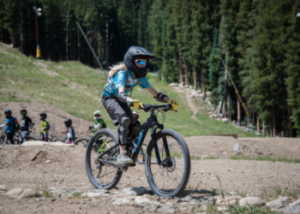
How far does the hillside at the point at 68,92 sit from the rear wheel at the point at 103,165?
16502mm

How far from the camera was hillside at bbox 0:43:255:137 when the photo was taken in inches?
1104

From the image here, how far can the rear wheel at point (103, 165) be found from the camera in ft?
17.9

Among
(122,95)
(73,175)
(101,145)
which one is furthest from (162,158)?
(73,175)

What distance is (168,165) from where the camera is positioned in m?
4.59

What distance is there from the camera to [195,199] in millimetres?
4285

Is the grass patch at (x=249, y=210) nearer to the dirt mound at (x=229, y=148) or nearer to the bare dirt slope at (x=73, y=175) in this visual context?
the bare dirt slope at (x=73, y=175)

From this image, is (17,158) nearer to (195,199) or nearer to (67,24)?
(195,199)

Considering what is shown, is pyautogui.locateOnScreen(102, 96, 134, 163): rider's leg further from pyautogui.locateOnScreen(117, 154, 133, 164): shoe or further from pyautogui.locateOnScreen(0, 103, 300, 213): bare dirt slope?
pyautogui.locateOnScreen(0, 103, 300, 213): bare dirt slope

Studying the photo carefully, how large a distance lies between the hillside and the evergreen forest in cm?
515

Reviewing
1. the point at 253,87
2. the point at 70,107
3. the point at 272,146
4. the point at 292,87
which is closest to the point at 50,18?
the point at 70,107

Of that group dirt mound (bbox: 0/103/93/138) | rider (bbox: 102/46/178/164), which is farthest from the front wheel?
dirt mound (bbox: 0/103/93/138)

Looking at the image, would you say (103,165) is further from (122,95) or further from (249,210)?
(249,210)

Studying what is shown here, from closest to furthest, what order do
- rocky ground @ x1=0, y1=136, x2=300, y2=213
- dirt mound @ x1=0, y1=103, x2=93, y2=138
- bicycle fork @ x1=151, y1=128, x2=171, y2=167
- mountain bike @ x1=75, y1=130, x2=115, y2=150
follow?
rocky ground @ x1=0, y1=136, x2=300, y2=213, bicycle fork @ x1=151, y1=128, x2=171, y2=167, mountain bike @ x1=75, y1=130, x2=115, y2=150, dirt mound @ x1=0, y1=103, x2=93, y2=138

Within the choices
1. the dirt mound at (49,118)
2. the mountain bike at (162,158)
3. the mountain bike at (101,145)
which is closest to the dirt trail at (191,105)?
the dirt mound at (49,118)
